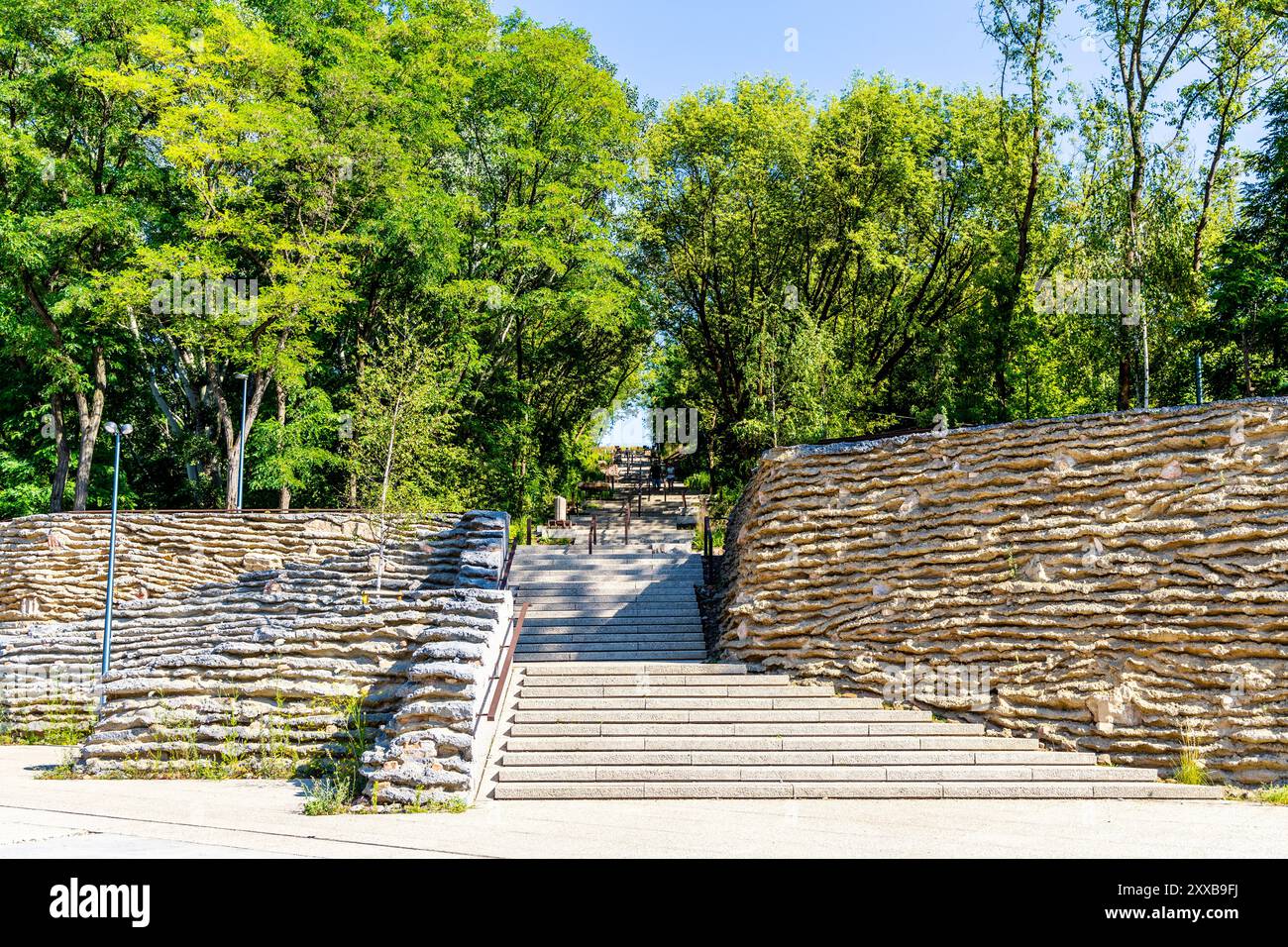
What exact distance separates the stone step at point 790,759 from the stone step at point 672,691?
138cm

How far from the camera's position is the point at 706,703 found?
12.1m

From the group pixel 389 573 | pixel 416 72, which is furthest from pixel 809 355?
pixel 416 72

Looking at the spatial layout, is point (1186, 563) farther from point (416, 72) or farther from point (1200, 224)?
Answer: point (416, 72)

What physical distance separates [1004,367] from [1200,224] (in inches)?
193

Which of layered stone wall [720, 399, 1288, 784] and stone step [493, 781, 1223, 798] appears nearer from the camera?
Result: stone step [493, 781, 1223, 798]

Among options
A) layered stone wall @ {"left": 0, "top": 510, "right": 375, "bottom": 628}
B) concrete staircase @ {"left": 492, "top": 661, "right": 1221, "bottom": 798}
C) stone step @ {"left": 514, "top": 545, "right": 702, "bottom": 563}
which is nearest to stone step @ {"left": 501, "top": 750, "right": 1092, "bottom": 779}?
concrete staircase @ {"left": 492, "top": 661, "right": 1221, "bottom": 798}

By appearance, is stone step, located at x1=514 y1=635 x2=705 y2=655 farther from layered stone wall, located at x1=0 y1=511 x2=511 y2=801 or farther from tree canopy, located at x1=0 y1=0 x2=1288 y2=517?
tree canopy, located at x1=0 y1=0 x2=1288 y2=517

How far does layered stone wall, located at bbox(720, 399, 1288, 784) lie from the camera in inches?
426

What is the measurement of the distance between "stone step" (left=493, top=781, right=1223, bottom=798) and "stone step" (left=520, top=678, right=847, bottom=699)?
6.85 ft

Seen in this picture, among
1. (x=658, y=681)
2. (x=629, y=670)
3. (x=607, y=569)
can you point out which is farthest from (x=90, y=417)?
(x=658, y=681)

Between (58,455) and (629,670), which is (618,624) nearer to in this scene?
(629,670)

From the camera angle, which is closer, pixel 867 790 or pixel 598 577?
pixel 867 790

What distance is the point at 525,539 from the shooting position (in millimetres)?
25328

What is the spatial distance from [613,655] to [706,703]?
8.23 ft
